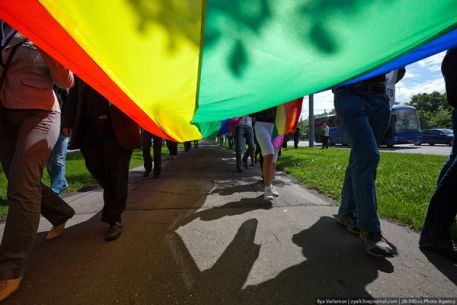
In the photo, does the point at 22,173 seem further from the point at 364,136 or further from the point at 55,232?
the point at 364,136

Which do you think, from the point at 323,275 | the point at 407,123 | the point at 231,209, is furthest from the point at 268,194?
the point at 407,123

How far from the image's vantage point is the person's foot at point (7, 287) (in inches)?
64.8

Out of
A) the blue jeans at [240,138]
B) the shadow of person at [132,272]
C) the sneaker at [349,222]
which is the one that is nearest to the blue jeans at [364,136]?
the sneaker at [349,222]

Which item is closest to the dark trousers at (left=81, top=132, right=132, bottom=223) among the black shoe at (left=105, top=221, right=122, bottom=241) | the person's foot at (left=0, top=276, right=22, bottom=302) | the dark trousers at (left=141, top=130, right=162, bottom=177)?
the black shoe at (left=105, top=221, right=122, bottom=241)

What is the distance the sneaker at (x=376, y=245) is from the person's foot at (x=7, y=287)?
2341 millimetres

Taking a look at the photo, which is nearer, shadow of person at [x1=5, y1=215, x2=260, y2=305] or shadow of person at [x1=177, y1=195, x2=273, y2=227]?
shadow of person at [x1=5, y1=215, x2=260, y2=305]

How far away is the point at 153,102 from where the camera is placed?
2609mm

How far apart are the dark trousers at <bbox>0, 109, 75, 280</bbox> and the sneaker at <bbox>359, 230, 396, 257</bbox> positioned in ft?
7.57

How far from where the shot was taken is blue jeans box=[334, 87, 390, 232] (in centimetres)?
216

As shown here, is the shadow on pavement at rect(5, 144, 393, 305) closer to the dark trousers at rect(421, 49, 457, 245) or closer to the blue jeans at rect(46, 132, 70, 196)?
the dark trousers at rect(421, 49, 457, 245)

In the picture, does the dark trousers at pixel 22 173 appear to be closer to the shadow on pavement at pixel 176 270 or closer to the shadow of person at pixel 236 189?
the shadow on pavement at pixel 176 270

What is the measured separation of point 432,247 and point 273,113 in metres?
2.44

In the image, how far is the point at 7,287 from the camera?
1676 millimetres

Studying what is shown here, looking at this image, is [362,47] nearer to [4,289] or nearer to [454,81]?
[454,81]
